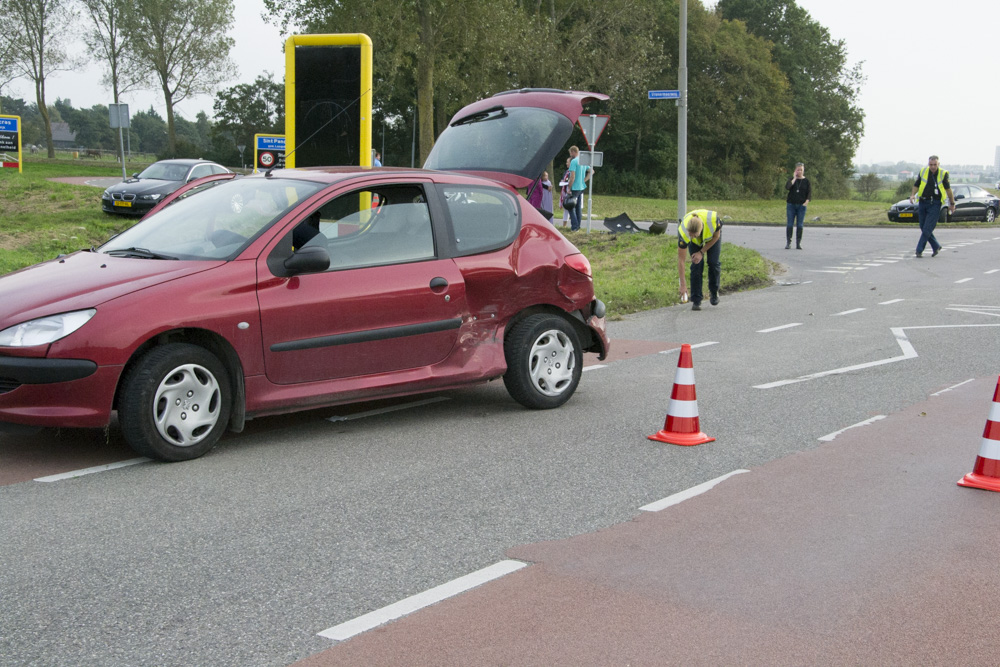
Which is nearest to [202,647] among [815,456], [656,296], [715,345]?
[815,456]

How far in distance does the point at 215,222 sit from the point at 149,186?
18357 millimetres

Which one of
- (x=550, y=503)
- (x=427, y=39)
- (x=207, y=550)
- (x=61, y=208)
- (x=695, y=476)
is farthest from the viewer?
(x=427, y=39)

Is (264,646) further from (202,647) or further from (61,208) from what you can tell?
(61,208)

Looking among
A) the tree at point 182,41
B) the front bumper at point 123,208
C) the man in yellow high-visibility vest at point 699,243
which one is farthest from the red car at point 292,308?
the tree at point 182,41

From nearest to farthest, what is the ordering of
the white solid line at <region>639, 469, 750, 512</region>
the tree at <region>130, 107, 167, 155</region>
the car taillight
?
1. the white solid line at <region>639, 469, 750, 512</region>
2. the car taillight
3. the tree at <region>130, 107, 167, 155</region>

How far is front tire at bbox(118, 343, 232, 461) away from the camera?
583cm

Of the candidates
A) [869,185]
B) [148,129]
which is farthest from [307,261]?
[148,129]

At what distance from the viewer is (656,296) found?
49.2 feet

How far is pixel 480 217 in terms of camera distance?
299 inches

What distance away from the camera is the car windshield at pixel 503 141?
9828 millimetres

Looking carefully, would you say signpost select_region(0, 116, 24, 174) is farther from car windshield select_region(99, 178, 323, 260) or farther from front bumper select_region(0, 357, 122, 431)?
front bumper select_region(0, 357, 122, 431)

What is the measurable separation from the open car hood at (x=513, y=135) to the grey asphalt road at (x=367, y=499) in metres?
2.09

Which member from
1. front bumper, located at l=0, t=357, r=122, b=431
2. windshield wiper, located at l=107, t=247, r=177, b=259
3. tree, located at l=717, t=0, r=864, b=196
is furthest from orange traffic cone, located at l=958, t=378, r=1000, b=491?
tree, located at l=717, t=0, r=864, b=196

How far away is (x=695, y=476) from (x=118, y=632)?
11.1 feet
